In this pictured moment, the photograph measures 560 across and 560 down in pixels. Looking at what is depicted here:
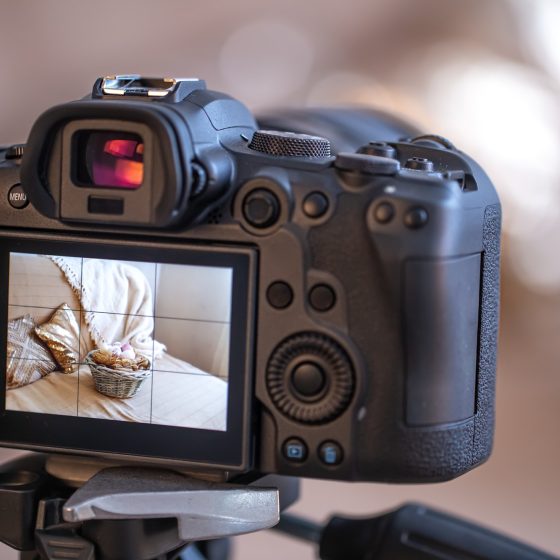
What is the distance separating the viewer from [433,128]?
5.96 ft

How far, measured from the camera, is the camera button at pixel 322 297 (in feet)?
1.90

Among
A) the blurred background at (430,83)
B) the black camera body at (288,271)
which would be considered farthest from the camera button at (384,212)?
the blurred background at (430,83)

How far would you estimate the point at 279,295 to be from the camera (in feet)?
1.92

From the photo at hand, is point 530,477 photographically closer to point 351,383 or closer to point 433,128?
point 433,128

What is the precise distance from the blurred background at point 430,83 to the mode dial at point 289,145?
0.96 metres

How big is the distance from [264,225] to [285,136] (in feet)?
0.24

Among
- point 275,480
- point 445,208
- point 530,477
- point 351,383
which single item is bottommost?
point 530,477

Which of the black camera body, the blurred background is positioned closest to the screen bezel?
the black camera body

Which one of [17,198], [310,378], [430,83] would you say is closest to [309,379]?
[310,378]

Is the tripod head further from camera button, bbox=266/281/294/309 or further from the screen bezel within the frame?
camera button, bbox=266/281/294/309

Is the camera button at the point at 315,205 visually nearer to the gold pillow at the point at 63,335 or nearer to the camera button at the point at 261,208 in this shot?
the camera button at the point at 261,208

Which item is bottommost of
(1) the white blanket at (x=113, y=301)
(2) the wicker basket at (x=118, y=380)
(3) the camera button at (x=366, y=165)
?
(2) the wicker basket at (x=118, y=380)

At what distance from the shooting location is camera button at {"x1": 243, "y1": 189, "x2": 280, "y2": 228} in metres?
0.58

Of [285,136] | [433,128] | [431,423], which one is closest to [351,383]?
[431,423]
